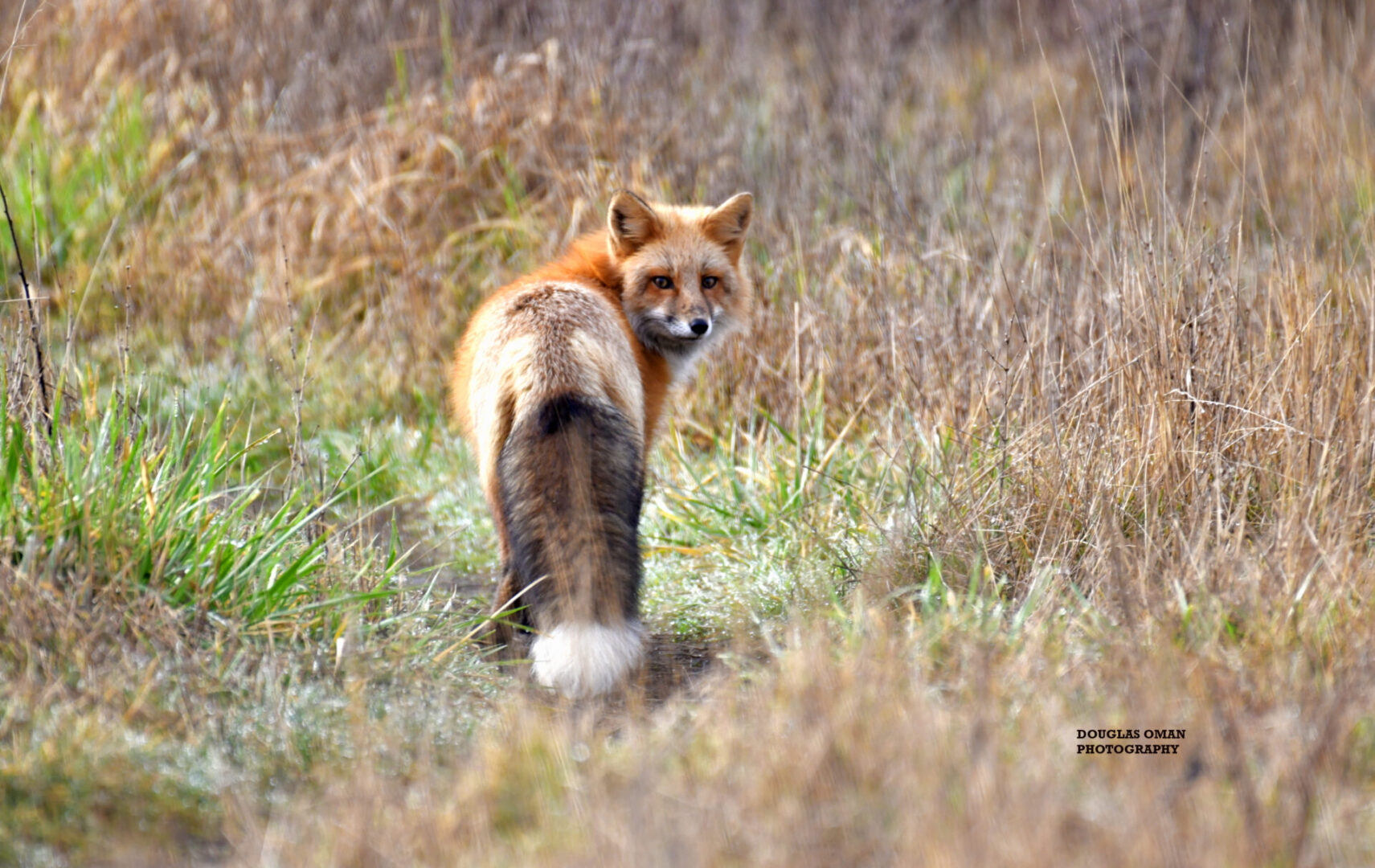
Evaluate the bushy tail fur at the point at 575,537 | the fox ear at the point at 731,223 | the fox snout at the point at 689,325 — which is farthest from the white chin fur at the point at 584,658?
the fox ear at the point at 731,223

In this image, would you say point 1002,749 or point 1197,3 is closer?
point 1002,749

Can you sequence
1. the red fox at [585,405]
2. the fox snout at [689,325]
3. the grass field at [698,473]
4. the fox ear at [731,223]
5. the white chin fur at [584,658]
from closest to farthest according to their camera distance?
the grass field at [698,473], the white chin fur at [584,658], the red fox at [585,405], the fox snout at [689,325], the fox ear at [731,223]

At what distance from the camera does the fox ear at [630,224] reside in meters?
4.76

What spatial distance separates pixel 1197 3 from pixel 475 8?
618 centimetres

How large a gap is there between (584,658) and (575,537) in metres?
0.36

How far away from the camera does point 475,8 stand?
8.66m

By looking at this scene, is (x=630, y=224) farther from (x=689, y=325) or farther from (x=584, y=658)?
(x=584, y=658)

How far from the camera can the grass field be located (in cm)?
245

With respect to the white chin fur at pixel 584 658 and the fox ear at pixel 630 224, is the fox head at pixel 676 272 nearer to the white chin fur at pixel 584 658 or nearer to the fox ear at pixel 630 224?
the fox ear at pixel 630 224

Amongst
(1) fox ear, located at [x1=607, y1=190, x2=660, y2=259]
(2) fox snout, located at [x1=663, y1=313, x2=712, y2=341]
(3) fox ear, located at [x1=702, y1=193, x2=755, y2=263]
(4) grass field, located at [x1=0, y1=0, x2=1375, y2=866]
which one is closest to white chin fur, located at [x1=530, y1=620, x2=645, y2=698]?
(4) grass field, located at [x1=0, y1=0, x2=1375, y2=866]

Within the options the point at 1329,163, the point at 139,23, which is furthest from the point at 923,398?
the point at 139,23

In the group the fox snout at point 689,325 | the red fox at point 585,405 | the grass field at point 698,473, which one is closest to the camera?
the grass field at point 698,473

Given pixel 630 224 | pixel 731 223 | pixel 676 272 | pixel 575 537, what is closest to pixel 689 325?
pixel 676 272

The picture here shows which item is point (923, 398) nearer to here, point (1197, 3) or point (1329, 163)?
point (1329, 163)
